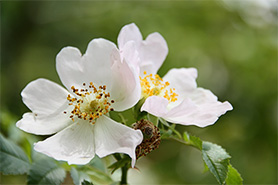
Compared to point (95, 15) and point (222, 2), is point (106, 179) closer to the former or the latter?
point (222, 2)

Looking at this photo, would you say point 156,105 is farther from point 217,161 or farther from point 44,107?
point 44,107

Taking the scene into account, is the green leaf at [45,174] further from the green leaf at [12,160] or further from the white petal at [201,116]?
the white petal at [201,116]

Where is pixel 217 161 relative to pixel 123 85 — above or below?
below

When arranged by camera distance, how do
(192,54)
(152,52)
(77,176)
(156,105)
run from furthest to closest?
(192,54) < (152,52) < (77,176) < (156,105)

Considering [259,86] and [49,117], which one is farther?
[259,86]

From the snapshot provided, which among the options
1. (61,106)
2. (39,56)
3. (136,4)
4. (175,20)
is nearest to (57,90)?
(61,106)

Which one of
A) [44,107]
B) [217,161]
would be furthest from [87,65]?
[217,161]
